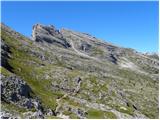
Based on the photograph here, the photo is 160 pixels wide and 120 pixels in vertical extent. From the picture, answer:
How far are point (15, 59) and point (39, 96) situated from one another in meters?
53.8

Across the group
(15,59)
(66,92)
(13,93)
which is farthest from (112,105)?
(13,93)

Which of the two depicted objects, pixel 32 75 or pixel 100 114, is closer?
pixel 100 114

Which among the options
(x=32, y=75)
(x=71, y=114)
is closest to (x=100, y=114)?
(x=71, y=114)

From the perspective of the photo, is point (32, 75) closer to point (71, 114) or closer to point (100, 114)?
point (100, 114)

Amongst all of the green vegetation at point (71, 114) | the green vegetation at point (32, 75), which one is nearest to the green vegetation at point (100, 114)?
the green vegetation at point (71, 114)

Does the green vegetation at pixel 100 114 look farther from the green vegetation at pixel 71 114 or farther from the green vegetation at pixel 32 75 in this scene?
the green vegetation at pixel 32 75

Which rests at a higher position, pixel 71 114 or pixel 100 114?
pixel 100 114

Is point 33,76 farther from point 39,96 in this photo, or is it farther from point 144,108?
point 144,108

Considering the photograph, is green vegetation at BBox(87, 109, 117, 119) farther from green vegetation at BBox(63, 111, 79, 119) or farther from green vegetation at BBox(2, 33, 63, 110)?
green vegetation at BBox(2, 33, 63, 110)

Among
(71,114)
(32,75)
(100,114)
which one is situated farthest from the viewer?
(32,75)

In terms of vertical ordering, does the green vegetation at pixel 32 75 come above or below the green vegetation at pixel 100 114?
above

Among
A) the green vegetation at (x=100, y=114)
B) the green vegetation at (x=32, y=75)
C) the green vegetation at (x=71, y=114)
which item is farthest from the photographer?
the green vegetation at (x=32, y=75)

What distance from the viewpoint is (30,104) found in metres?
107

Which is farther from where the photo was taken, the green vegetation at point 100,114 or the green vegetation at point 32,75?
the green vegetation at point 32,75
